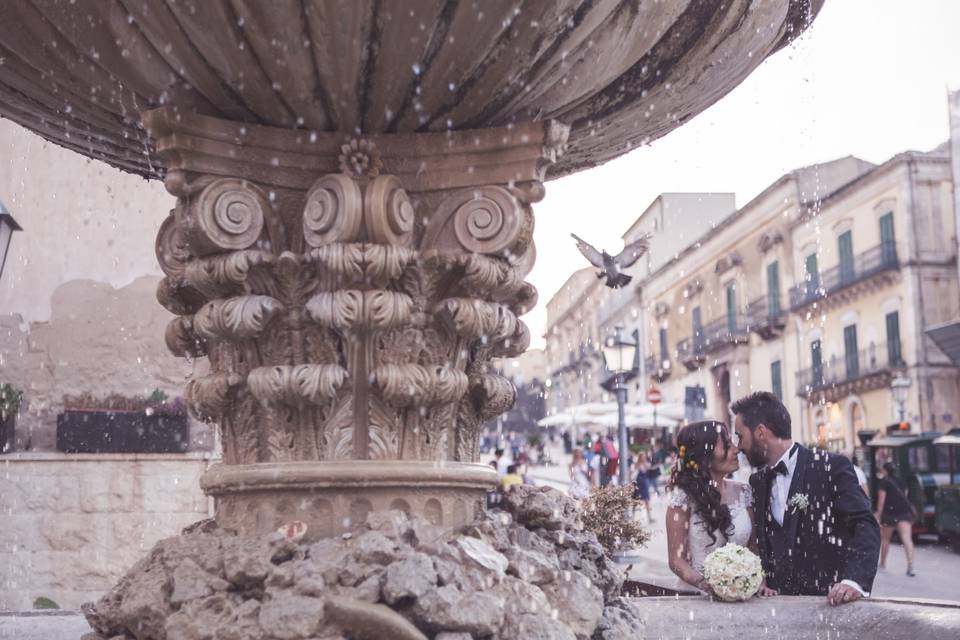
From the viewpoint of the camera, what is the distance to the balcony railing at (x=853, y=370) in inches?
1181

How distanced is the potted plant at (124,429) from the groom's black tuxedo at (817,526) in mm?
4520

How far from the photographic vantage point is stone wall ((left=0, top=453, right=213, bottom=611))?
6.82 m

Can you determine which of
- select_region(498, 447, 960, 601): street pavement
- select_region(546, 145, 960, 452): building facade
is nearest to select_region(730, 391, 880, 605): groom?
select_region(498, 447, 960, 601): street pavement

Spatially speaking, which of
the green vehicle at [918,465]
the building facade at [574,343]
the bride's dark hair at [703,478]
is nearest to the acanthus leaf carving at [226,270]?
the bride's dark hair at [703,478]

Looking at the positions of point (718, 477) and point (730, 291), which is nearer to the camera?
point (718, 477)

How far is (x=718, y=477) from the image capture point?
4035 mm

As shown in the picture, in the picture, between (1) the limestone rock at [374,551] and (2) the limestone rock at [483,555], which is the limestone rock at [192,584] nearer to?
(1) the limestone rock at [374,551]

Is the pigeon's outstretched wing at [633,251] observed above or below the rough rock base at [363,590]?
above

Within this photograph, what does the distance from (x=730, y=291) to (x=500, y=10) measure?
39.6m

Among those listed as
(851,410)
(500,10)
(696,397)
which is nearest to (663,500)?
(696,397)

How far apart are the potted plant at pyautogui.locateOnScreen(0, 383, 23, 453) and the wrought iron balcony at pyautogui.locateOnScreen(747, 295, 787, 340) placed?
3193cm

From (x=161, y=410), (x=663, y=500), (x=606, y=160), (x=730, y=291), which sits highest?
(x=730, y=291)

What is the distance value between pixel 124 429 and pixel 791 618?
5002mm

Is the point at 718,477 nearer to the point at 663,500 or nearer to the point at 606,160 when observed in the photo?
the point at 606,160
